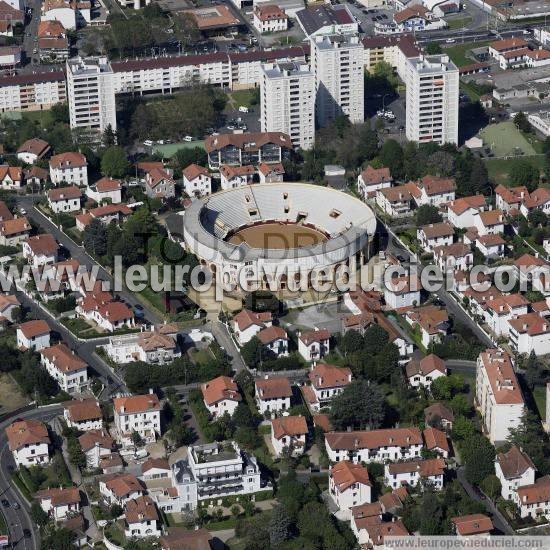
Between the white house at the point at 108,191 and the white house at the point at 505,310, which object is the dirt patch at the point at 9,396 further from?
the white house at the point at 505,310

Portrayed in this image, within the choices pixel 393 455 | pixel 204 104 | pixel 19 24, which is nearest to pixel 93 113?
pixel 204 104

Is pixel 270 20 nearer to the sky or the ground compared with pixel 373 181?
nearer to the sky

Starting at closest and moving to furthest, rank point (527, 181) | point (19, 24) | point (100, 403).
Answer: point (100, 403)
point (527, 181)
point (19, 24)

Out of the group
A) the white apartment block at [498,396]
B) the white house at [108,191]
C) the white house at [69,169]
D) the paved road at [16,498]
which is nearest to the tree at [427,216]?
the white house at [108,191]

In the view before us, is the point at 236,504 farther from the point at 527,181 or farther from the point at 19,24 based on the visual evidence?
the point at 19,24

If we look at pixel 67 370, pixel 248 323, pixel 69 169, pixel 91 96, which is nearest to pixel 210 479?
pixel 67 370

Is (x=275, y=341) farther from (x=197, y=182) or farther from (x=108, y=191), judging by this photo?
→ (x=108, y=191)
